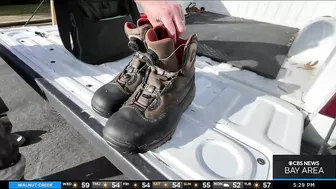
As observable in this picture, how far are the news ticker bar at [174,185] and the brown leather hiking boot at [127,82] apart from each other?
331 millimetres

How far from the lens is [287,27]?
314 cm

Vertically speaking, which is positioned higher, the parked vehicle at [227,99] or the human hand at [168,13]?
the human hand at [168,13]

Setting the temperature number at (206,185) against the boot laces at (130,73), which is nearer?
the temperature number at (206,185)

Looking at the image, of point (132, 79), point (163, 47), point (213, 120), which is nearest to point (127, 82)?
point (132, 79)

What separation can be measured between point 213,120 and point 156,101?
0.33m

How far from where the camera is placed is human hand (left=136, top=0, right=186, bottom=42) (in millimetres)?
990

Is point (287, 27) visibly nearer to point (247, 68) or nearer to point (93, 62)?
point (247, 68)

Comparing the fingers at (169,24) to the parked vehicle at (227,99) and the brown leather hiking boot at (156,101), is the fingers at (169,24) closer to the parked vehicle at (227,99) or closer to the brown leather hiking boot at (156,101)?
the brown leather hiking boot at (156,101)

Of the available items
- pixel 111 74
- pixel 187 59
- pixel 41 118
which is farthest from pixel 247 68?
pixel 41 118

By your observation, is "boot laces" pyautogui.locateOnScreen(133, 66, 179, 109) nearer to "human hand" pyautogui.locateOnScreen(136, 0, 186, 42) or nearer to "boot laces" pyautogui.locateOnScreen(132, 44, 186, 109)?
"boot laces" pyautogui.locateOnScreen(132, 44, 186, 109)

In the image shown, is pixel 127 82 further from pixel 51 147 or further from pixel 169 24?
pixel 51 147

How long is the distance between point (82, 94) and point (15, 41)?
1030mm

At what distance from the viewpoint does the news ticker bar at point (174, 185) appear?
2.84ft

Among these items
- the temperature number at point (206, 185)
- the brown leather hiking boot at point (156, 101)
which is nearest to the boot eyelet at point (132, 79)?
the brown leather hiking boot at point (156, 101)
